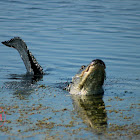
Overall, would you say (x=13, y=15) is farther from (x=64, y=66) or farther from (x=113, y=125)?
(x=113, y=125)

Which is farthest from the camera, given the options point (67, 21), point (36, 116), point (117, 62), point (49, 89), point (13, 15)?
point (13, 15)

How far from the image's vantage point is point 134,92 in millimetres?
9172

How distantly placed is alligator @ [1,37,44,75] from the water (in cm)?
36

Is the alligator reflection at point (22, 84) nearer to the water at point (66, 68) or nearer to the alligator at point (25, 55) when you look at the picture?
the water at point (66, 68)

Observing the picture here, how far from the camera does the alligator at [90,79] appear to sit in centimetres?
818

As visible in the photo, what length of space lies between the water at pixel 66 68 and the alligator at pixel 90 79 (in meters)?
0.29

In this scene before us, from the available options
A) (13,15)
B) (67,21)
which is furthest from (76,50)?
(13,15)

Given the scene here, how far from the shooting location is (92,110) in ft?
25.0

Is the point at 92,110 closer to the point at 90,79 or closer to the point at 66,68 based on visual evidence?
the point at 90,79

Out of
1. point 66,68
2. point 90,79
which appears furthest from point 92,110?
point 66,68

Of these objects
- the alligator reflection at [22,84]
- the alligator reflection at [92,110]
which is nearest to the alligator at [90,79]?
the alligator reflection at [92,110]

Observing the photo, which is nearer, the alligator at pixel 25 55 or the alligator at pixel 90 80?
the alligator at pixel 90 80

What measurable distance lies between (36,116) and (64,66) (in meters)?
5.37

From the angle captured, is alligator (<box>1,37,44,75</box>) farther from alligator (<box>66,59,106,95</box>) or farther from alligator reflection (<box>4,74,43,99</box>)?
alligator (<box>66,59,106,95</box>)
